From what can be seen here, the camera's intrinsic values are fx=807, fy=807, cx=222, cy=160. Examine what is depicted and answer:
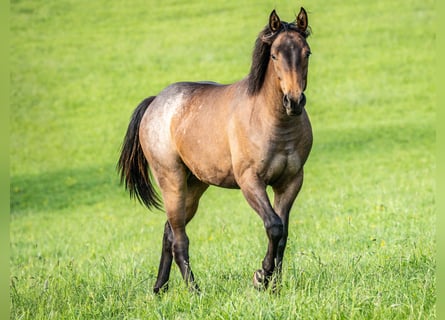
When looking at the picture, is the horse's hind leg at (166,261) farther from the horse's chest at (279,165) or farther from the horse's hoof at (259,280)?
the horse's chest at (279,165)

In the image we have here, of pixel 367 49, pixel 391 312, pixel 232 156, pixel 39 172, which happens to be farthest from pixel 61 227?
pixel 367 49

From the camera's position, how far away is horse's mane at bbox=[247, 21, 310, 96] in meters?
6.23

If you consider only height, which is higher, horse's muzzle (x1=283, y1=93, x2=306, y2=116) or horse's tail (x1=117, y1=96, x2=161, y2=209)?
horse's muzzle (x1=283, y1=93, x2=306, y2=116)

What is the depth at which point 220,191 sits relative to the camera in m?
22.0

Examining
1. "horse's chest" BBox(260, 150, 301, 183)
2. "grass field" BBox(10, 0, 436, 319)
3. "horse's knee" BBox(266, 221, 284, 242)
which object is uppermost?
"horse's chest" BBox(260, 150, 301, 183)

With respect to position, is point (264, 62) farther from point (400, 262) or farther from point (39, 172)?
point (39, 172)

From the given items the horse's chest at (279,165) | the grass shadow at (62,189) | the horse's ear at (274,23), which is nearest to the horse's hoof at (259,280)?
the horse's chest at (279,165)

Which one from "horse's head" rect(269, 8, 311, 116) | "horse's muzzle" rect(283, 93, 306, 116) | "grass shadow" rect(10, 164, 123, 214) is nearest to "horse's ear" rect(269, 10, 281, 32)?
"horse's head" rect(269, 8, 311, 116)

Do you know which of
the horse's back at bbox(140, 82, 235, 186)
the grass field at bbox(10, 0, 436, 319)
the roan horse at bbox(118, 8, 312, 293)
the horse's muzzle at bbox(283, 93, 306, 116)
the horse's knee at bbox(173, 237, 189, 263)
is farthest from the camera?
the horse's knee at bbox(173, 237, 189, 263)

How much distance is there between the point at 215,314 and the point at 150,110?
2999 millimetres

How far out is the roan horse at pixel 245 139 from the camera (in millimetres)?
6191

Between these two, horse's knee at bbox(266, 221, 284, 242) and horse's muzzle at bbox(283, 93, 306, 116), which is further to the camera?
horse's knee at bbox(266, 221, 284, 242)

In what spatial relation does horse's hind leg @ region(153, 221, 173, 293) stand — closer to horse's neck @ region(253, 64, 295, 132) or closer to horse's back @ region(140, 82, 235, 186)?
horse's back @ region(140, 82, 235, 186)

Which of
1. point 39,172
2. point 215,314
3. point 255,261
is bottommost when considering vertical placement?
point 39,172
